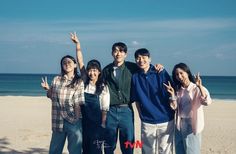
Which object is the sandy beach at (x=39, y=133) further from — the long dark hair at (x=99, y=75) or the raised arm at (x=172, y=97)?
the raised arm at (x=172, y=97)

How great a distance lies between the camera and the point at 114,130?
586 centimetres

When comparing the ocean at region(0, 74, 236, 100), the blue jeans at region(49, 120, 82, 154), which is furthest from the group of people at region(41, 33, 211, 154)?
the ocean at region(0, 74, 236, 100)

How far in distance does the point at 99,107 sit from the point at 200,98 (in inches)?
60.4

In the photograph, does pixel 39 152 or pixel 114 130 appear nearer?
pixel 114 130

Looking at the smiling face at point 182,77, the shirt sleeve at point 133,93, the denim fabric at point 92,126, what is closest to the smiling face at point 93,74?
the denim fabric at point 92,126

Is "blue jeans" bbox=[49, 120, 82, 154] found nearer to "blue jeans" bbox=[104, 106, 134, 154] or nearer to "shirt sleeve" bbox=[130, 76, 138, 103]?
"blue jeans" bbox=[104, 106, 134, 154]

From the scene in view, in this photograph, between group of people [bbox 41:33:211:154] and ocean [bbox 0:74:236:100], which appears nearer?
group of people [bbox 41:33:211:154]

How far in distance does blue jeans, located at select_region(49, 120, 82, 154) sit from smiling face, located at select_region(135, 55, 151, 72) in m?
1.29

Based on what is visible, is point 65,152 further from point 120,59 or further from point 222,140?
point 222,140

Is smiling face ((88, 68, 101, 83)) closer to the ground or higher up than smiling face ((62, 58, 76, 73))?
closer to the ground

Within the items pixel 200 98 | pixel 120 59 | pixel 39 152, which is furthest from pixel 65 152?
pixel 200 98

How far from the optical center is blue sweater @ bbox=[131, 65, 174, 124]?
18.5 ft

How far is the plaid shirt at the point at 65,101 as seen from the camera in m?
5.60

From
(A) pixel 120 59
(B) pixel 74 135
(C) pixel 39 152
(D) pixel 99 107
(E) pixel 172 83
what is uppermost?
(A) pixel 120 59
